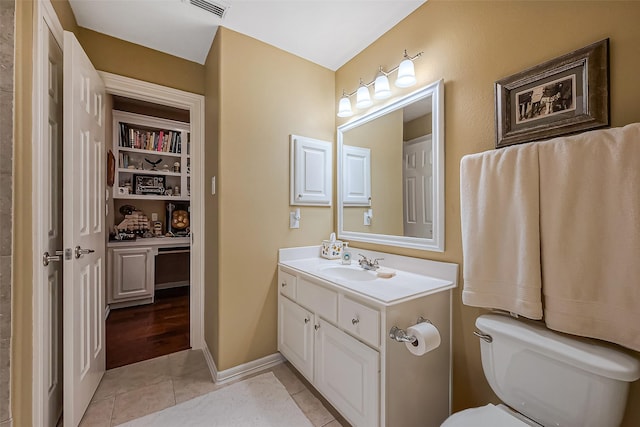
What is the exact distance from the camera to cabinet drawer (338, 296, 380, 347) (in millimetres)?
1186

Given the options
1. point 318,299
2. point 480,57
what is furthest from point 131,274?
point 480,57

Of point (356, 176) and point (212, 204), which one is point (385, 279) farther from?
point (212, 204)

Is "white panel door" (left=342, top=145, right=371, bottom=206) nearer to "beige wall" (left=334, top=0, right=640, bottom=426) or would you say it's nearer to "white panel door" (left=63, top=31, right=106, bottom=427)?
"beige wall" (left=334, top=0, right=640, bottom=426)

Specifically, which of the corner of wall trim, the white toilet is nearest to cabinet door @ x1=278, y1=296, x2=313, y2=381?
the corner of wall trim

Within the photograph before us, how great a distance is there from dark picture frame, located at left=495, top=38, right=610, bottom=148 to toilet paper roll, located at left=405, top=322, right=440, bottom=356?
914 mm

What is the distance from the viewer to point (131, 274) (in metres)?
3.13

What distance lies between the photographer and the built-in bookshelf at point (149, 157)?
3248 millimetres

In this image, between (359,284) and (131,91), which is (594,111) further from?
(131,91)

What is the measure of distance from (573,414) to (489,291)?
444mm

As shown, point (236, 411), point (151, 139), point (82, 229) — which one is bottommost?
point (236, 411)

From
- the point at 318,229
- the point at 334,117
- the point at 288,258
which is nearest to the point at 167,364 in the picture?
the point at 288,258

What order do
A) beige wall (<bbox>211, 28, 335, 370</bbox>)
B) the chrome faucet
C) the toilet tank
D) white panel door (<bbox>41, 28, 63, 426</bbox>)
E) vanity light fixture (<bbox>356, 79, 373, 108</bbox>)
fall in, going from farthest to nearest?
vanity light fixture (<bbox>356, 79, 373, 108</bbox>)
beige wall (<bbox>211, 28, 335, 370</bbox>)
the chrome faucet
white panel door (<bbox>41, 28, 63, 426</bbox>)
the toilet tank

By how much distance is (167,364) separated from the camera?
2.04 metres

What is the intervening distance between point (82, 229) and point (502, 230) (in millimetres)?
2160
